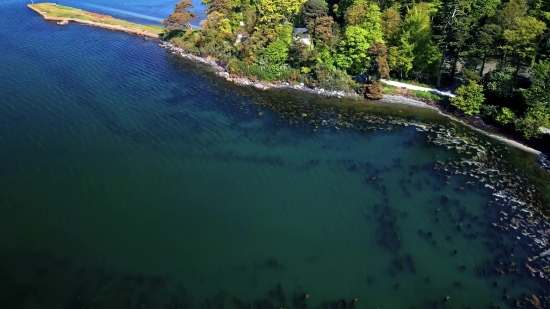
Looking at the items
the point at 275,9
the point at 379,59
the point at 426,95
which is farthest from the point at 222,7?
the point at 426,95

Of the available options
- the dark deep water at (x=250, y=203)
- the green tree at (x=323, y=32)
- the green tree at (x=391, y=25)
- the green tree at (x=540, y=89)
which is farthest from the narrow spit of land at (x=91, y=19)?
the green tree at (x=540, y=89)

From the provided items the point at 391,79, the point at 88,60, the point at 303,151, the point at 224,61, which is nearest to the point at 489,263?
the point at 303,151

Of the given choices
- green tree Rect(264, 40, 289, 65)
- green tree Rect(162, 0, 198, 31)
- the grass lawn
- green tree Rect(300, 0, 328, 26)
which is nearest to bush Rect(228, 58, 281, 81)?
green tree Rect(264, 40, 289, 65)

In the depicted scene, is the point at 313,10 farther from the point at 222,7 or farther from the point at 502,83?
the point at 502,83

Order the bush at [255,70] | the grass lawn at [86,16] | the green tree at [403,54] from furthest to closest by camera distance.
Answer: the grass lawn at [86,16] → the bush at [255,70] → the green tree at [403,54]

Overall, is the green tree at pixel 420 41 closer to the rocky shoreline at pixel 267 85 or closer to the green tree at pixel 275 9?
the rocky shoreline at pixel 267 85

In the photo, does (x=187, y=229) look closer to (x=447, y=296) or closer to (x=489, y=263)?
(x=447, y=296)

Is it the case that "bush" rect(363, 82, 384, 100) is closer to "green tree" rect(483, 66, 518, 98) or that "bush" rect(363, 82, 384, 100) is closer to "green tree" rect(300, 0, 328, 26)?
"green tree" rect(483, 66, 518, 98)
